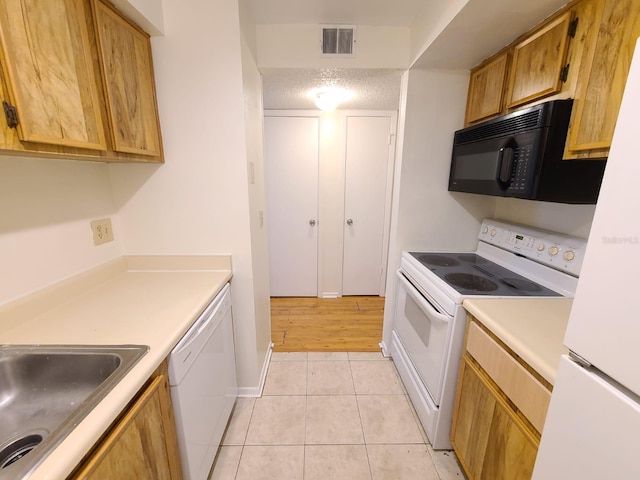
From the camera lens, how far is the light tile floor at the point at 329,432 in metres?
1.36

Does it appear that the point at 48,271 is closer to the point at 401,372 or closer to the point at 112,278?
the point at 112,278

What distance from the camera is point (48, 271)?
1.15m

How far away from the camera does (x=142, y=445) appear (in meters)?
0.80

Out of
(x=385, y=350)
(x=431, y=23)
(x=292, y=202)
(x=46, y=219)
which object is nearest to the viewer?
(x=46, y=219)

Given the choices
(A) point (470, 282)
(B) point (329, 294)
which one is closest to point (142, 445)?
(A) point (470, 282)

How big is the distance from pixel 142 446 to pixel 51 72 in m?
1.19

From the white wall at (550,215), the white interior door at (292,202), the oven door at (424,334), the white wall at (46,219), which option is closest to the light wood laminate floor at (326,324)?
the white interior door at (292,202)

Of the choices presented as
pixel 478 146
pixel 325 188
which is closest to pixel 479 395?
pixel 478 146

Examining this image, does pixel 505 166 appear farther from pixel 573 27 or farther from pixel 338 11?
pixel 338 11

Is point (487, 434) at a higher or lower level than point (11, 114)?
lower

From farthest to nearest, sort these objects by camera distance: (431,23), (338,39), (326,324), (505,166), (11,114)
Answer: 1. (326,324)
2. (338,39)
3. (431,23)
4. (505,166)
5. (11,114)

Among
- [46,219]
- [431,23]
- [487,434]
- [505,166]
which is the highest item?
[431,23]

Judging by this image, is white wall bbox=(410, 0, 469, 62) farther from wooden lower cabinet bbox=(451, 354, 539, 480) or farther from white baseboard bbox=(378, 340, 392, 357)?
white baseboard bbox=(378, 340, 392, 357)

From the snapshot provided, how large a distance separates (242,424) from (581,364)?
167 centimetres
